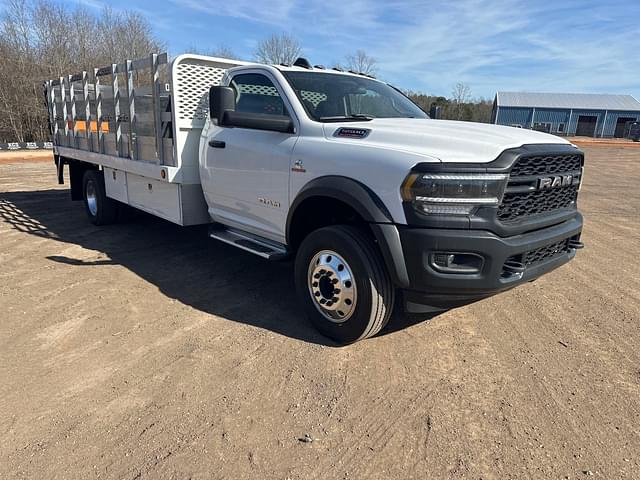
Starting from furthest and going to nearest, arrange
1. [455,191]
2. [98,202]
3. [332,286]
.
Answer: [98,202]
[332,286]
[455,191]

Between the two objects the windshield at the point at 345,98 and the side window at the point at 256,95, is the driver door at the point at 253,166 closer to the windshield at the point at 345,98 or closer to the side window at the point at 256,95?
the side window at the point at 256,95

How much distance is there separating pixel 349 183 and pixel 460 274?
0.96 metres

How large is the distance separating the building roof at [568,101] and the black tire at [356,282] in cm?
5531

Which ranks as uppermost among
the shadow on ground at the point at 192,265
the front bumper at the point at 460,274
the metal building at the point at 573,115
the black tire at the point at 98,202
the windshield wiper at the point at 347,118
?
the metal building at the point at 573,115

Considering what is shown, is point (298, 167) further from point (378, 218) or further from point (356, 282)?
point (356, 282)

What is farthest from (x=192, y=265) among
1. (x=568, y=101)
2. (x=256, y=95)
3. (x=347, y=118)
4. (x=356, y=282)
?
(x=568, y=101)

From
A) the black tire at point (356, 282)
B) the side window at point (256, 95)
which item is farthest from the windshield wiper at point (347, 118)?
the black tire at point (356, 282)

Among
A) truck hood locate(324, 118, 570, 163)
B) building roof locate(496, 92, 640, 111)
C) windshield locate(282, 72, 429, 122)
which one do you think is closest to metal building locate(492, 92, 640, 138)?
building roof locate(496, 92, 640, 111)

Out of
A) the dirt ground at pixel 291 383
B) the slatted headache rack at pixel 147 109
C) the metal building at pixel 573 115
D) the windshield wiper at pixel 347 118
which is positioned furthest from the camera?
the metal building at pixel 573 115

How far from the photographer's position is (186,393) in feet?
9.45

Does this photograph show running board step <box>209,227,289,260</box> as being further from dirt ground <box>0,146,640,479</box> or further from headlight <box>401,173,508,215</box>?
headlight <box>401,173,508,215</box>

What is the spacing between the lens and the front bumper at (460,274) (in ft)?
9.20

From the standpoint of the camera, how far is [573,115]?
171 feet

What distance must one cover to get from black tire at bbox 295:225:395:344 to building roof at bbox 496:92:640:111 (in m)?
55.3
